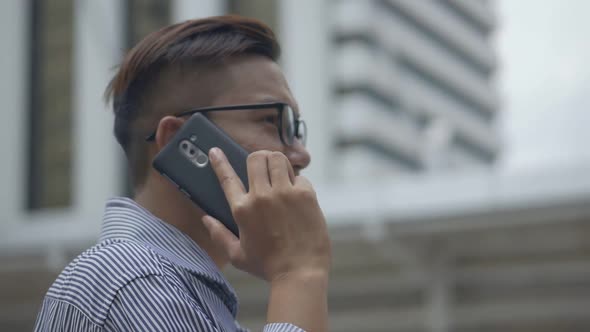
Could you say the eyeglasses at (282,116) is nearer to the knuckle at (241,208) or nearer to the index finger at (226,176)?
the index finger at (226,176)

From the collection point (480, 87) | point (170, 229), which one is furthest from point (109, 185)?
point (480, 87)

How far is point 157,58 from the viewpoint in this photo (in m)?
1.58

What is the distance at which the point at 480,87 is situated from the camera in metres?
77.8

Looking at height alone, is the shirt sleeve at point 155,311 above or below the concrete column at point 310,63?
below

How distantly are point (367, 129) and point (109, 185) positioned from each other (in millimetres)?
30978

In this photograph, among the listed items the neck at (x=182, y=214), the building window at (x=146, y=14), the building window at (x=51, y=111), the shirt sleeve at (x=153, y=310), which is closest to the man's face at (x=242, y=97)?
the neck at (x=182, y=214)

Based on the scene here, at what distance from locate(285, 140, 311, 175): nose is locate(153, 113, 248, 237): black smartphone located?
0.48 feet

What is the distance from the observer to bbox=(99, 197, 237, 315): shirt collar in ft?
4.76

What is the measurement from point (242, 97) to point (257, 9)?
1023 inches

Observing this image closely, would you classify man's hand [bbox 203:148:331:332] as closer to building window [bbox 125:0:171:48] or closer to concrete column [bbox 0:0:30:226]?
building window [bbox 125:0:171:48]

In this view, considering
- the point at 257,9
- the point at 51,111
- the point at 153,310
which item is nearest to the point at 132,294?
the point at 153,310

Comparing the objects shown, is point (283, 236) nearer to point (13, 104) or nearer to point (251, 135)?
point (251, 135)

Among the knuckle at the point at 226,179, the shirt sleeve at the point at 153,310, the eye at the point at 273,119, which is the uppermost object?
the eye at the point at 273,119

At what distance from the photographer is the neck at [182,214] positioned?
5.08 ft
